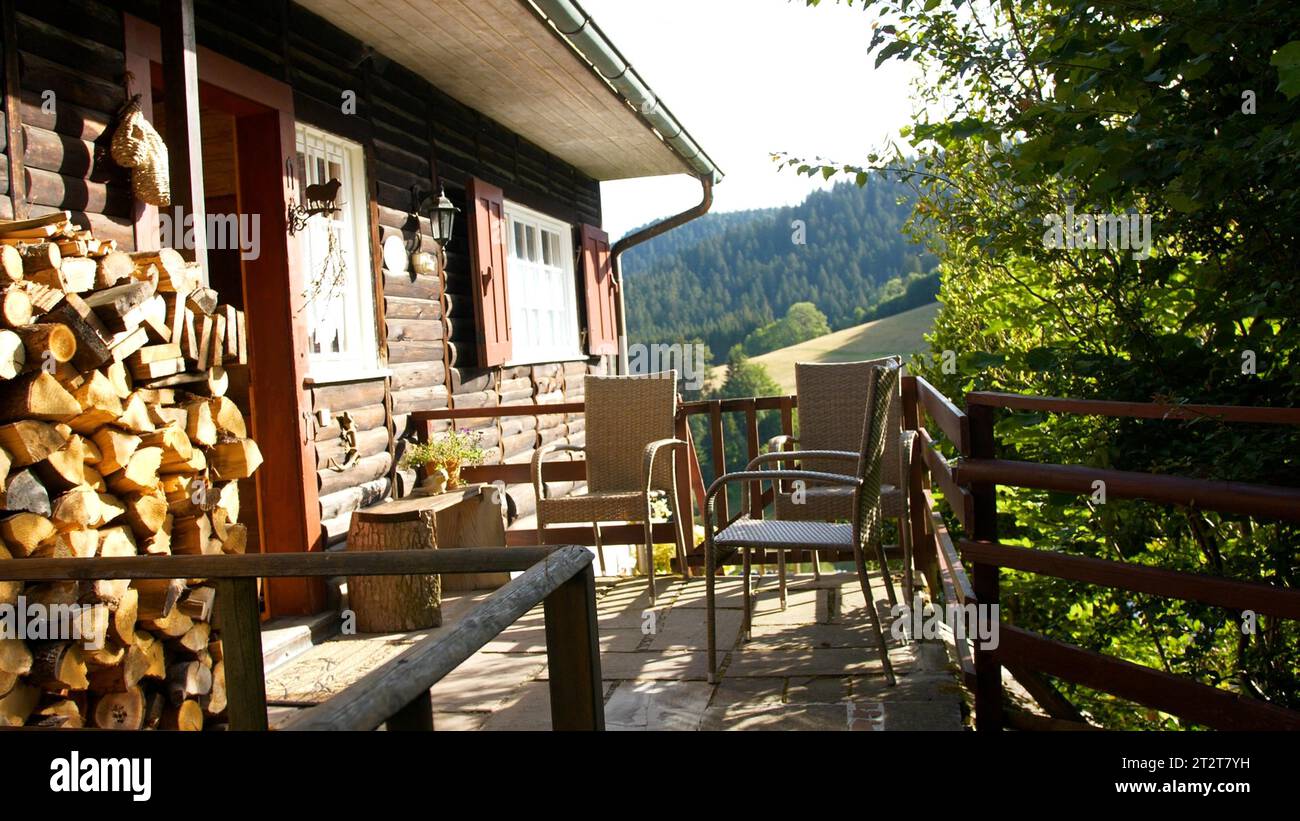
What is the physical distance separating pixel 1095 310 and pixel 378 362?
11.0 feet

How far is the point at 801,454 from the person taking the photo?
402 centimetres

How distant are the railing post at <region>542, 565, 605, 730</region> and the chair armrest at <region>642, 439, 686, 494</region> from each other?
3.15m

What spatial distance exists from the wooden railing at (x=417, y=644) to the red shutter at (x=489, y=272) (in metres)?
4.95

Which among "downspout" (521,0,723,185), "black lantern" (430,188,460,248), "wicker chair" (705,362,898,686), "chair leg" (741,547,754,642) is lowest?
"chair leg" (741,547,754,642)

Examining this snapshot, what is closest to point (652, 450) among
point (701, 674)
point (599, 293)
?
point (701, 674)

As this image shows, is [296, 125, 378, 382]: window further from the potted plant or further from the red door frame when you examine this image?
the potted plant

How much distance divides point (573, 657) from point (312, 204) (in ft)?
12.3

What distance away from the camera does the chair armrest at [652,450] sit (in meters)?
4.53

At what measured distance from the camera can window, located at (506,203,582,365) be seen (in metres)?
7.59

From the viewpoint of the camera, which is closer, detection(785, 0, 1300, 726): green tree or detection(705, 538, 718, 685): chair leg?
detection(785, 0, 1300, 726): green tree

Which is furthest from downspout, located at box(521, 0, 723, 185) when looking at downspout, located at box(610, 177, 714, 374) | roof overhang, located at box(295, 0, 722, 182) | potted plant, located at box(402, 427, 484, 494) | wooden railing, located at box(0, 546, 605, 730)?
wooden railing, located at box(0, 546, 605, 730)

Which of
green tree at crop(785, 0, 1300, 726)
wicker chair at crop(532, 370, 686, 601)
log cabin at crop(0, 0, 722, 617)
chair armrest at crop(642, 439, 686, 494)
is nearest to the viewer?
green tree at crop(785, 0, 1300, 726)

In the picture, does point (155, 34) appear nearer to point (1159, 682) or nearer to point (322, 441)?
point (322, 441)
